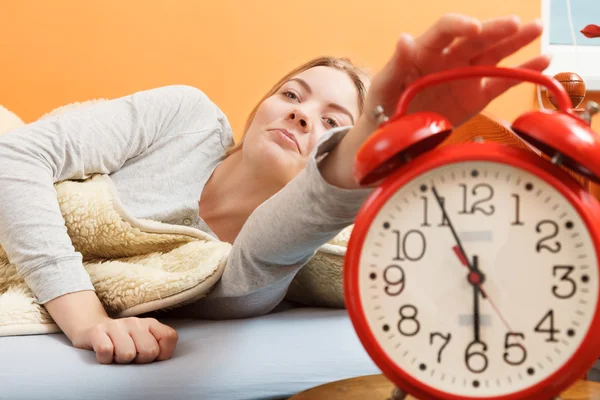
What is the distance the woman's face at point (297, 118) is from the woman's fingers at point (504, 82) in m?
0.59

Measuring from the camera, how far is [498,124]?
1056 mm

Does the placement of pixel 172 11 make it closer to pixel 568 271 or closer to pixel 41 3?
pixel 41 3

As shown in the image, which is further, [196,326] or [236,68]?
[236,68]

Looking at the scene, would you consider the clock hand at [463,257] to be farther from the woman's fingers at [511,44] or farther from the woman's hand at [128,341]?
the woman's hand at [128,341]

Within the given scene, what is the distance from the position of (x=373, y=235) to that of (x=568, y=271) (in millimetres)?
142

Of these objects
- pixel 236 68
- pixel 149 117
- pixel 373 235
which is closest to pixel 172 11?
pixel 236 68

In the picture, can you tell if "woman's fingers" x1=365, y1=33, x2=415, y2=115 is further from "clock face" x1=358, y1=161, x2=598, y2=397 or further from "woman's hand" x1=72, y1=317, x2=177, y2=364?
"woman's hand" x1=72, y1=317, x2=177, y2=364

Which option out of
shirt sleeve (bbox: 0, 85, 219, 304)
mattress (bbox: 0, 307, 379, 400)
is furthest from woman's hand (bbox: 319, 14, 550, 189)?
shirt sleeve (bbox: 0, 85, 219, 304)

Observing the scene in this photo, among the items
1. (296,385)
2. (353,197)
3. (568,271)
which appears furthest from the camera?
(296,385)

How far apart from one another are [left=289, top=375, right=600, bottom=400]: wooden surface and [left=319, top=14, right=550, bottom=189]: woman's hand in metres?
0.19

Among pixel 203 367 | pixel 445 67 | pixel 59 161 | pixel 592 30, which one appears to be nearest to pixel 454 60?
pixel 445 67

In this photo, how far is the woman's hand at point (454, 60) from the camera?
0.58m

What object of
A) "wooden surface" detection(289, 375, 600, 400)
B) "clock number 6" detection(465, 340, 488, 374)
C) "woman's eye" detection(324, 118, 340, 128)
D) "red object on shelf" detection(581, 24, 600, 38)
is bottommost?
"wooden surface" detection(289, 375, 600, 400)

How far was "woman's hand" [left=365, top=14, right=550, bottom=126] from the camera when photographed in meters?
0.58
